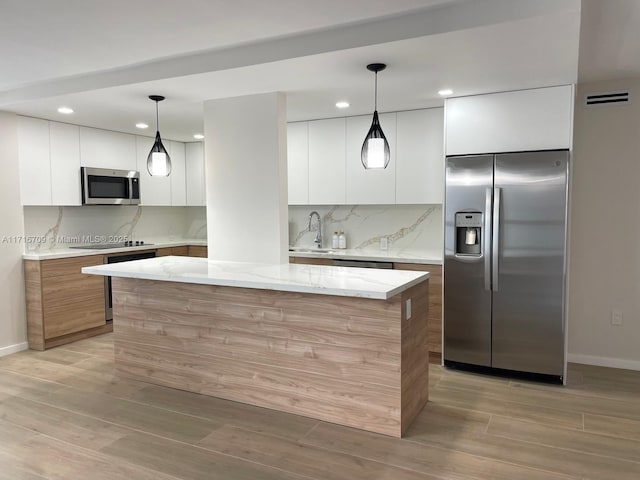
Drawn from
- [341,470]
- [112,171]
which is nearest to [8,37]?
[112,171]

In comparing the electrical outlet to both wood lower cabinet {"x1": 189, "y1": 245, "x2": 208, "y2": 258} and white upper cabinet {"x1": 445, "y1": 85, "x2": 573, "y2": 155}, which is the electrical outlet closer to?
white upper cabinet {"x1": 445, "y1": 85, "x2": 573, "y2": 155}

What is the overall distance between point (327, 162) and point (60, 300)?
3.08 m

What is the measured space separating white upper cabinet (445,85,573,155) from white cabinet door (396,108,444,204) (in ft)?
1.70

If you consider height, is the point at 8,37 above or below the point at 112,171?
above

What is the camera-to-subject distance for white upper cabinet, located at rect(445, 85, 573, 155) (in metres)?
3.66

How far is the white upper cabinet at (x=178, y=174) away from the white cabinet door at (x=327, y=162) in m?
2.22

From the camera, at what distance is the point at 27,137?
4.79 metres

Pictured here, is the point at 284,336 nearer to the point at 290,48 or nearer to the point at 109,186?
the point at 290,48

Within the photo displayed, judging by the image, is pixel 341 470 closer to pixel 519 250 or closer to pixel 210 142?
pixel 519 250

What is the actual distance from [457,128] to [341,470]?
2.82m

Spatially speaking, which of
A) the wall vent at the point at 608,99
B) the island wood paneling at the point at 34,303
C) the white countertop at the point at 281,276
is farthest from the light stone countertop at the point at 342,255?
the wall vent at the point at 608,99

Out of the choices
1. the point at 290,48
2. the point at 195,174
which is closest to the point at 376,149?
the point at 290,48

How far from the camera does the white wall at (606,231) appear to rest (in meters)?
4.06

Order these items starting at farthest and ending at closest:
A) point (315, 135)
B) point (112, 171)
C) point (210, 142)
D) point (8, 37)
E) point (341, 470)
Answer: point (112, 171), point (315, 135), point (210, 142), point (8, 37), point (341, 470)
